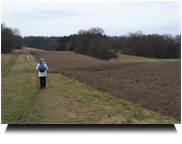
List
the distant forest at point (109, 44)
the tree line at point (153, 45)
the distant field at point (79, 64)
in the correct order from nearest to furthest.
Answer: the distant field at point (79, 64), the distant forest at point (109, 44), the tree line at point (153, 45)

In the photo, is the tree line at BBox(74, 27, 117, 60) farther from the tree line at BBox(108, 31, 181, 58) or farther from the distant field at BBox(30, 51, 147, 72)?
the tree line at BBox(108, 31, 181, 58)

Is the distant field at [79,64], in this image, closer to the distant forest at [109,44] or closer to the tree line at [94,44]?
the tree line at [94,44]

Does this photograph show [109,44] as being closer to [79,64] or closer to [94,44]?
[94,44]

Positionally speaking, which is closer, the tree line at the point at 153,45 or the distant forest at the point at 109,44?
the distant forest at the point at 109,44

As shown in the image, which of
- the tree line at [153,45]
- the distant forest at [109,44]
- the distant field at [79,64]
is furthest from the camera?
the tree line at [153,45]

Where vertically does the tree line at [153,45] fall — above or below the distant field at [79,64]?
above

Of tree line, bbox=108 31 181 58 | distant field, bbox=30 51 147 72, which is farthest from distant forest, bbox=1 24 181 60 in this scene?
distant field, bbox=30 51 147 72

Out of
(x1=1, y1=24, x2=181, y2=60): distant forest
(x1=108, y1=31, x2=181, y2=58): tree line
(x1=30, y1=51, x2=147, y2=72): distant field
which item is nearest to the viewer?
(x1=30, y1=51, x2=147, y2=72): distant field

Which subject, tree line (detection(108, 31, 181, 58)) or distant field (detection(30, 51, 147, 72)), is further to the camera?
tree line (detection(108, 31, 181, 58))

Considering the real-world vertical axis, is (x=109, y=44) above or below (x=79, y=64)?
above

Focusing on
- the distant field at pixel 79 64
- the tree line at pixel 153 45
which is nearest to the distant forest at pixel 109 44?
the tree line at pixel 153 45

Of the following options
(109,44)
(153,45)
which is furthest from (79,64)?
(153,45)

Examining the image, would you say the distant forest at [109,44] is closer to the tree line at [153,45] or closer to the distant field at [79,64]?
the tree line at [153,45]

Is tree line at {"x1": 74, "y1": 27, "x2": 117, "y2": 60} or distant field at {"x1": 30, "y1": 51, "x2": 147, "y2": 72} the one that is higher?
tree line at {"x1": 74, "y1": 27, "x2": 117, "y2": 60}
